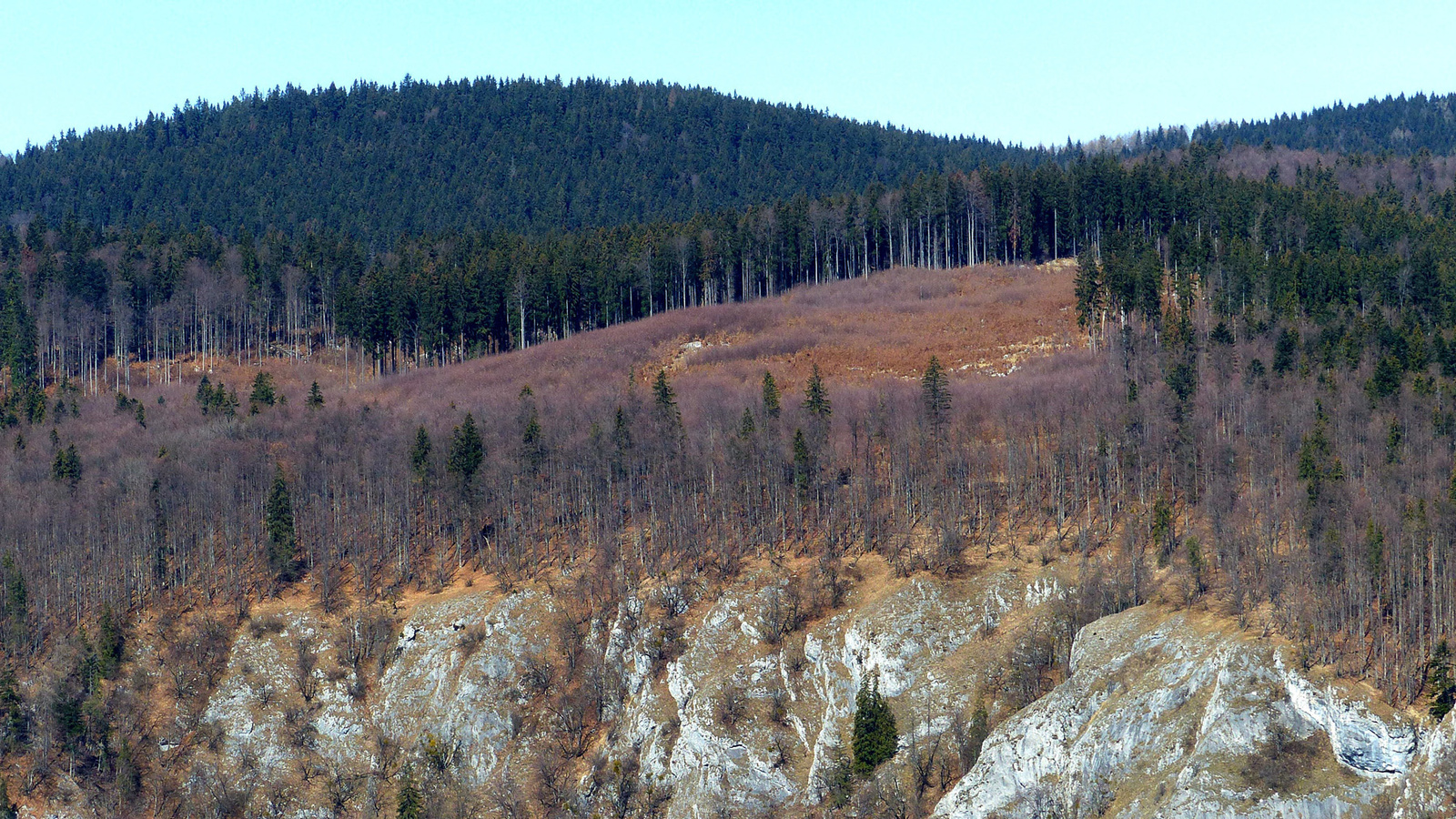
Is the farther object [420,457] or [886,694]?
[420,457]

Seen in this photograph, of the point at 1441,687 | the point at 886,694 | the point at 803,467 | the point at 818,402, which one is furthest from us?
the point at 818,402

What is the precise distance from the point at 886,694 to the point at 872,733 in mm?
4089

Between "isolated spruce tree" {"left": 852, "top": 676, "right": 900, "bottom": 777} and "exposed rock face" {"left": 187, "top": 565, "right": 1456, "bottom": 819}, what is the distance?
144 cm

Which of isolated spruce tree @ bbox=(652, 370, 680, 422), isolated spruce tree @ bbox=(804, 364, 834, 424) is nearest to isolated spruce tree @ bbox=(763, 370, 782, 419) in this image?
isolated spruce tree @ bbox=(804, 364, 834, 424)

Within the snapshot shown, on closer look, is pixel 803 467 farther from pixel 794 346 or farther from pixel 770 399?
pixel 794 346

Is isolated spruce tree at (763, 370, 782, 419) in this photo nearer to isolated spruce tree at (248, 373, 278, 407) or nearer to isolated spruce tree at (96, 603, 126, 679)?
isolated spruce tree at (248, 373, 278, 407)

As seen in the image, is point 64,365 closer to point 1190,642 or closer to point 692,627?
point 692,627

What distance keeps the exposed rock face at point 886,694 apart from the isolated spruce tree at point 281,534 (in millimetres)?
4733

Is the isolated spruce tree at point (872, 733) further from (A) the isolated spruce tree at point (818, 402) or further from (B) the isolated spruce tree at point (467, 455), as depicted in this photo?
(B) the isolated spruce tree at point (467, 455)

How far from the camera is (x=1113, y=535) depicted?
92562 mm

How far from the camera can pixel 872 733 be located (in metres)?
78.6

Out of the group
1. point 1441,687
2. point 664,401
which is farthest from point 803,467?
point 1441,687

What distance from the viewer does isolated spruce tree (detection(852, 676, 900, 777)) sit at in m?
77.8

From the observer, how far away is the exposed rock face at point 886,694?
64.3 m
